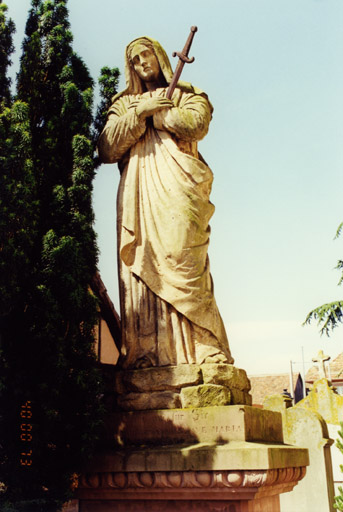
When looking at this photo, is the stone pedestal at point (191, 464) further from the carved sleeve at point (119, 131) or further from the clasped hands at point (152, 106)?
the clasped hands at point (152, 106)

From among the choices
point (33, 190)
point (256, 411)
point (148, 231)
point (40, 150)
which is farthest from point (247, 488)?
point (40, 150)

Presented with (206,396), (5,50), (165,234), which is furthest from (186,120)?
(206,396)

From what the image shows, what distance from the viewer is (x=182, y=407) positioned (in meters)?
5.79

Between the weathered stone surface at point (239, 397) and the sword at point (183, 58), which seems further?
the sword at point (183, 58)

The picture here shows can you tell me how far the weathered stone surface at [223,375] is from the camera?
19.2 ft

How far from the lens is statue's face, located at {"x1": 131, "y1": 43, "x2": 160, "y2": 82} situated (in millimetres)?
7184

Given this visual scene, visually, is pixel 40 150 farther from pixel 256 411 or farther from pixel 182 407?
pixel 256 411

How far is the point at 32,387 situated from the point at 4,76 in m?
2.84

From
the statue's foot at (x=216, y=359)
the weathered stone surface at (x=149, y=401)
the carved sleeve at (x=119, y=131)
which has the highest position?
the carved sleeve at (x=119, y=131)

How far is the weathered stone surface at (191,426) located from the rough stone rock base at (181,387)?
11cm

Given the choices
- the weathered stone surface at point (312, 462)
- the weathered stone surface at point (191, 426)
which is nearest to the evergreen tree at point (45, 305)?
the weathered stone surface at point (191, 426)

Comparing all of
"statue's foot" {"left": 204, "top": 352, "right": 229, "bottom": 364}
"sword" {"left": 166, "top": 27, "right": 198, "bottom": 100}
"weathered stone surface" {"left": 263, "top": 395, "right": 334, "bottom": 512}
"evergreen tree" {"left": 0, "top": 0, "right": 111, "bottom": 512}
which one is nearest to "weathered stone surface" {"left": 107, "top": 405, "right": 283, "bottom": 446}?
"evergreen tree" {"left": 0, "top": 0, "right": 111, "bottom": 512}

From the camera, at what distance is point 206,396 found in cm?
573

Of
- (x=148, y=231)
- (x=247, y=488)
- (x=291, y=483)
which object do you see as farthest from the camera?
(x=148, y=231)
